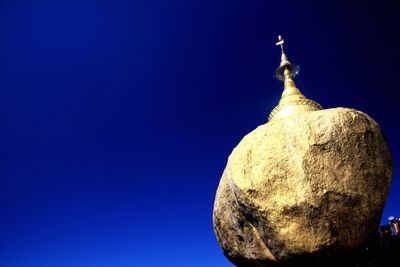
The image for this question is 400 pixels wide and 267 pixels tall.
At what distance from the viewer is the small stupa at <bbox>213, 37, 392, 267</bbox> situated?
26.4 feet

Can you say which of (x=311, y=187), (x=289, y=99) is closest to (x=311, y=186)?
(x=311, y=187)

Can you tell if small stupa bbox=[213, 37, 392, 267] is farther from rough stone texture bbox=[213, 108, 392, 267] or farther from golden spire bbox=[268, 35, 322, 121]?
golden spire bbox=[268, 35, 322, 121]

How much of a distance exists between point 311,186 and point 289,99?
9333mm

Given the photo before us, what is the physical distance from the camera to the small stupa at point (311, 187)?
805 centimetres

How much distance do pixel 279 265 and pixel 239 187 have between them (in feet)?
8.16

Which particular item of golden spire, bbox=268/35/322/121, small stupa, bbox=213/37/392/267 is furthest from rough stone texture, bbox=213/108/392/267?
golden spire, bbox=268/35/322/121

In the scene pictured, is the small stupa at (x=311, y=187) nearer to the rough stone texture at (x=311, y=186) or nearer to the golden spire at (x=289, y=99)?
the rough stone texture at (x=311, y=186)

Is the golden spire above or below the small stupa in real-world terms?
above

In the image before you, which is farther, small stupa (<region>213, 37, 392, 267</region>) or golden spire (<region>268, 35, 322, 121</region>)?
golden spire (<region>268, 35, 322, 121</region>)

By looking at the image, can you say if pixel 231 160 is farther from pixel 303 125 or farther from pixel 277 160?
pixel 303 125

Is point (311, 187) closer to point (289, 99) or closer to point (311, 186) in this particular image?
point (311, 186)

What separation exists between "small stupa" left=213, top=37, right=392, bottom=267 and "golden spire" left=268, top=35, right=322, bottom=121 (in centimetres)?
638

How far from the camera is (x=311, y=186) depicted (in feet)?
26.7

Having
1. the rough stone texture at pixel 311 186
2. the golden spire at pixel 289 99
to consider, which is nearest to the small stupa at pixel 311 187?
the rough stone texture at pixel 311 186
